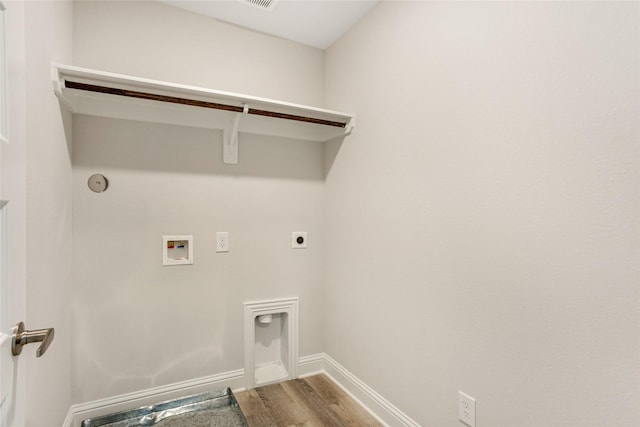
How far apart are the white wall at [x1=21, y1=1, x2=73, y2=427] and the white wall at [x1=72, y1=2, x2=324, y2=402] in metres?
0.12

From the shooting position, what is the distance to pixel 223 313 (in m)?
2.12

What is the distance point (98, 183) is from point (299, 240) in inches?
50.7

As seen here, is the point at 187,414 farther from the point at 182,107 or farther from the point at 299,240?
the point at 182,107

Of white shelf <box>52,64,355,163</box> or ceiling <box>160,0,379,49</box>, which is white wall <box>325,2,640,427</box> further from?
white shelf <box>52,64,355,163</box>

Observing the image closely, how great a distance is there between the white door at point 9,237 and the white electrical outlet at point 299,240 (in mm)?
1670

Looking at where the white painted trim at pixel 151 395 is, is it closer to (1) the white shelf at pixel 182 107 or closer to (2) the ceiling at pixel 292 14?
(1) the white shelf at pixel 182 107

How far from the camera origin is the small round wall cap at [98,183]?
1774mm

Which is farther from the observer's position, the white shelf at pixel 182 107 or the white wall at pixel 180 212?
the white wall at pixel 180 212

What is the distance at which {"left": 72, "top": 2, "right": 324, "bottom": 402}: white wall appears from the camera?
179 centimetres

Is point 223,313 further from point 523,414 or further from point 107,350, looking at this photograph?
point 523,414

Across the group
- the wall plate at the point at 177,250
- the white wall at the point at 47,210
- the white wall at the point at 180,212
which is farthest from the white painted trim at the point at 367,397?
the white wall at the point at 47,210

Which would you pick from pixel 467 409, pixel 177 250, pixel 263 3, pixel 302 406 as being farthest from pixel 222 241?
pixel 467 409

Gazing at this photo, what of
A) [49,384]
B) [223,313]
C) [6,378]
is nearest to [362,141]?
[223,313]

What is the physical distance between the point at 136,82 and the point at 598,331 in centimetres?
211
